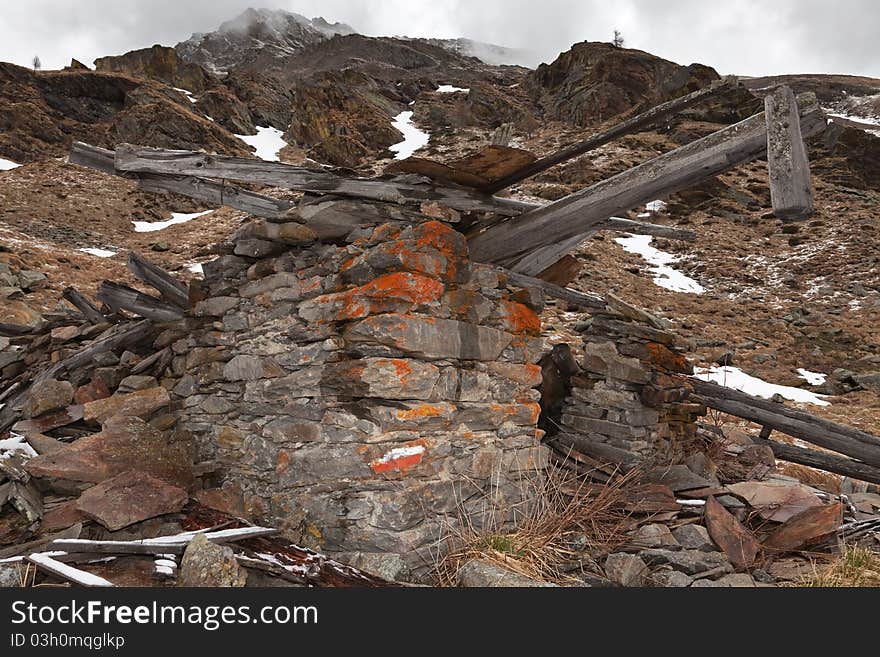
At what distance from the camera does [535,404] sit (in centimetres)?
393

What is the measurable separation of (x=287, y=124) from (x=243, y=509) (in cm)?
4846

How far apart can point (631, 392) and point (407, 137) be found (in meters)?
37.9

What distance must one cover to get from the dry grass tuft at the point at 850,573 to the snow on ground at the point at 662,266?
1868cm

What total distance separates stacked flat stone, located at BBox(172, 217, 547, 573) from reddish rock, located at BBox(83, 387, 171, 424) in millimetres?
385

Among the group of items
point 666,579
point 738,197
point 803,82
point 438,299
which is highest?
point 803,82

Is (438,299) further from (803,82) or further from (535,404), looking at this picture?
(803,82)

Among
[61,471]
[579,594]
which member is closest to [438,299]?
[579,594]

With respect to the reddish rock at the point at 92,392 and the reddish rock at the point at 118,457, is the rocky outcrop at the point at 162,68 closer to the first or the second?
the reddish rock at the point at 92,392

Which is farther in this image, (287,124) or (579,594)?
(287,124)

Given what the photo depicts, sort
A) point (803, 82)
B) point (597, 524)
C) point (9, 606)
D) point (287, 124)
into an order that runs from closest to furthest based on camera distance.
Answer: point (9, 606) < point (597, 524) < point (287, 124) < point (803, 82)

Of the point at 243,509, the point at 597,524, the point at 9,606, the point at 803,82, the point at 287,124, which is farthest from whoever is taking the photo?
the point at 803,82

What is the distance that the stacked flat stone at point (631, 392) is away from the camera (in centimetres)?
496

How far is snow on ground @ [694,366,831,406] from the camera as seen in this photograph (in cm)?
1120

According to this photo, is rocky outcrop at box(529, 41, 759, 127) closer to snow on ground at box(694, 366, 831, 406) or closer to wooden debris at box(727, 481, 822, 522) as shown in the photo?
snow on ground at box(694, 366, 831, 406)
